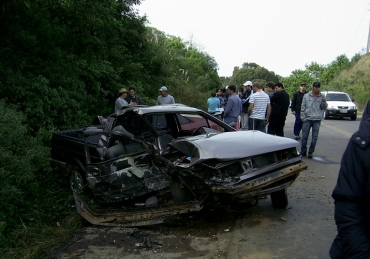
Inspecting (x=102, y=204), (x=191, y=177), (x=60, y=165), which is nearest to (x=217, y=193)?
→ (x=191, y=177)

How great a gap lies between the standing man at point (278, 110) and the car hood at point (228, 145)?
4067 mm

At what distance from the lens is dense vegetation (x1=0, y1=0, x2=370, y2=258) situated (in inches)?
207

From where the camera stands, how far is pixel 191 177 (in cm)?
477

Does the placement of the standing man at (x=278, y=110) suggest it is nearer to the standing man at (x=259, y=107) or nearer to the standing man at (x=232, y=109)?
the standing man at (x=259, y=107)

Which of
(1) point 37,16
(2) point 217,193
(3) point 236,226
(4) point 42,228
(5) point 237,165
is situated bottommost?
(4) point 42,228

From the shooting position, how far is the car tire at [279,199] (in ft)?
18.0

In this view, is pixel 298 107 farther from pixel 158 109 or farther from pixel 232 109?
pixel 158 109

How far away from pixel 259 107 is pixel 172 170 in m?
4.64

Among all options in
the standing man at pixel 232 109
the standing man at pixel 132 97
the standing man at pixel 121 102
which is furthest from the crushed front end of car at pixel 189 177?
the standing man at pixel 132 97

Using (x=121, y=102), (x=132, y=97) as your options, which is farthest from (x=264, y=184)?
(x=132, y=97)

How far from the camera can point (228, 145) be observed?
495 centimetres

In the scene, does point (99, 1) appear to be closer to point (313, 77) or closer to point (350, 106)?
point (350, 106)

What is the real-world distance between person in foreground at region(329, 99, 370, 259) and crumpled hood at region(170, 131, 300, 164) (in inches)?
111

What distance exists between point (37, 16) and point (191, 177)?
23.4ft
